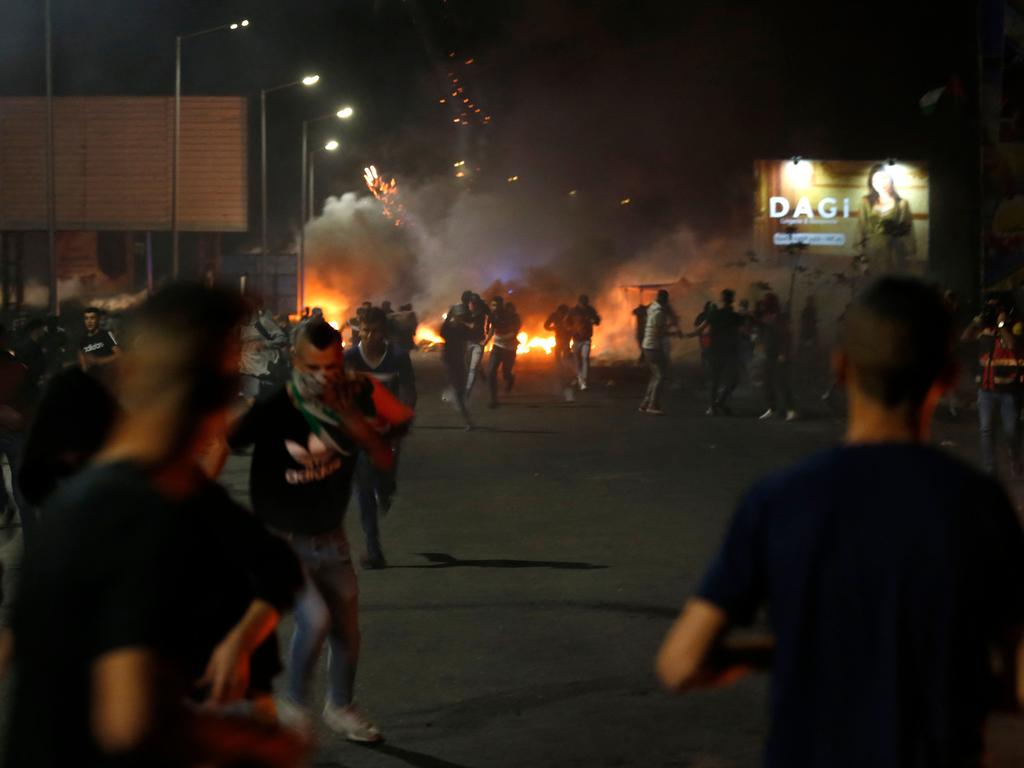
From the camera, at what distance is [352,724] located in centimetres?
545

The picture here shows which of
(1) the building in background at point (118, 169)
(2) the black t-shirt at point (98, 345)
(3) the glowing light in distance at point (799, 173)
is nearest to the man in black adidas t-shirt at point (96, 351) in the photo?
(2) the black t-shirt at point (98, 345)

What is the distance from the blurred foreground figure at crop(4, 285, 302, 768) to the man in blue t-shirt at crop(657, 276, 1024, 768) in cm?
73

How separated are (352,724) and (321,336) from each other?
137 centimetres

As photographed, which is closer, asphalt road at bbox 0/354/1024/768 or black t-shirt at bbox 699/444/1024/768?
black t-shirt at bbox 699/444/1024/768

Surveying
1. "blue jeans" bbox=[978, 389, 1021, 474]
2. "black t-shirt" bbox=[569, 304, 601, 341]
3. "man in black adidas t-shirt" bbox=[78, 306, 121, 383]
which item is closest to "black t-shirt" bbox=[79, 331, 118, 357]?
"man in black adidas t-shirt" bbox=[78, 306, 121, 383]

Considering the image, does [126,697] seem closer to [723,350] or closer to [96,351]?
[96,351]

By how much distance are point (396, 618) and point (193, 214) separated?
4678 cm

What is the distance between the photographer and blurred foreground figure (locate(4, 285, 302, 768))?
2057 mm

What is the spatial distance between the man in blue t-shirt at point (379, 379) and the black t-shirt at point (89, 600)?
5.68 metres

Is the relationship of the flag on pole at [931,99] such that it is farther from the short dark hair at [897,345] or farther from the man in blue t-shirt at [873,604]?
the man in blue t-shirt at [873,604]

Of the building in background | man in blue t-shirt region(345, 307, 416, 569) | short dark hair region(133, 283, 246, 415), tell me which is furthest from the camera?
the building in background

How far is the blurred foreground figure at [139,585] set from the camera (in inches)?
81.0

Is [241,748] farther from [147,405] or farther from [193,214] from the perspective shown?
[193,214]

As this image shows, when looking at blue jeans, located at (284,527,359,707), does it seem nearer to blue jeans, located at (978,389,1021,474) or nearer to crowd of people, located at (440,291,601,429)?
blue jeans, located at (978,389,1021,474)
